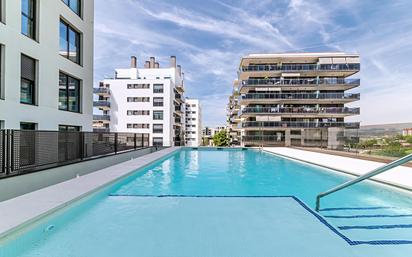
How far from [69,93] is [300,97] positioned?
28282mm

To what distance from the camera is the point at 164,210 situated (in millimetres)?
5066

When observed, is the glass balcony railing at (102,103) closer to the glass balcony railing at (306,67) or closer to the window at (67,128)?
the glass balcony railing at (306,67)

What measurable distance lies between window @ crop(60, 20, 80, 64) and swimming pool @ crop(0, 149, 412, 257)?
723cm

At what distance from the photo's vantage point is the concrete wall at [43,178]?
5094 millimetres

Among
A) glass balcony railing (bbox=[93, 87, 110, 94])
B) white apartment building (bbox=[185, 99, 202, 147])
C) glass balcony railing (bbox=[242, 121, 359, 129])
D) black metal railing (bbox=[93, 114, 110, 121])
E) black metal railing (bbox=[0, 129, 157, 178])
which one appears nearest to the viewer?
black metal railing (bbox=[0, 129, 157, 178])

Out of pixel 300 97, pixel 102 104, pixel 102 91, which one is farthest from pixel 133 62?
pixel 300 97

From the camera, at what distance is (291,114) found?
30828 mm

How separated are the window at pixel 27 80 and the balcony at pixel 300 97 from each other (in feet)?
83.0

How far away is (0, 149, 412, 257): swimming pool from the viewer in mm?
3531

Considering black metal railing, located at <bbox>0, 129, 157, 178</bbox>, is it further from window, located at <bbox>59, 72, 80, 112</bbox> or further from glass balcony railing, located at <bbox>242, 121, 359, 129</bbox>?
glass balcony railing, located at <bbox>242, 121, 359, 129</bbox>

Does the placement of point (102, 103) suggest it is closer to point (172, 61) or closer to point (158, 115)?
point (158, 115)

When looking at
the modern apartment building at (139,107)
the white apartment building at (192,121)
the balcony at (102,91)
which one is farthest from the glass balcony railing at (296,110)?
the white apartment building at (192,121)

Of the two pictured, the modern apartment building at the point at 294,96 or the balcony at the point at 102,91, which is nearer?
the modern apartment building at the point at 294,96

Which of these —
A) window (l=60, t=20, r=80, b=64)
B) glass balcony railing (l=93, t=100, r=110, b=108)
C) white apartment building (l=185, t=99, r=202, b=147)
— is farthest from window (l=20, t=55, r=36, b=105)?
white apartment building (l=185, t=99, r=202, b=147)
